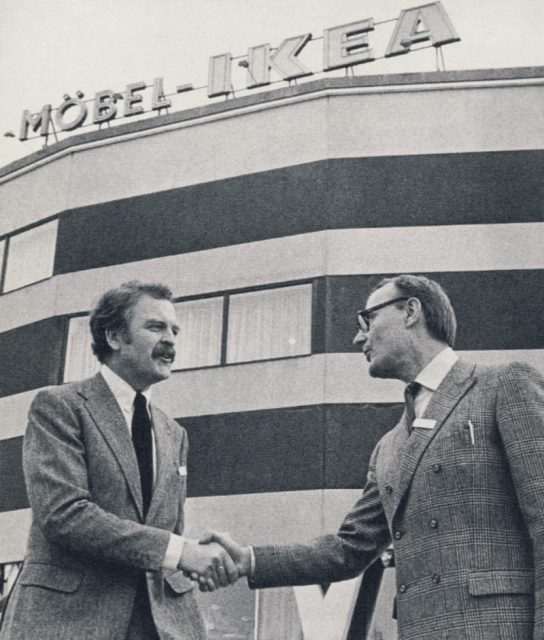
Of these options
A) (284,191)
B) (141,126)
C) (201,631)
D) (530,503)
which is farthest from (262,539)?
(530,503)

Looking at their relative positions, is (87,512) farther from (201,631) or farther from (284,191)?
(284,191)

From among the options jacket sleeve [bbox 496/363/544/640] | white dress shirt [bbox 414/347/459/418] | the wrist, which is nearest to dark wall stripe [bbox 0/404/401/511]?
the wrist

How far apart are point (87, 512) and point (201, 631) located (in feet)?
3.29

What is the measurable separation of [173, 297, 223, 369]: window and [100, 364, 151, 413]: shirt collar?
15539 mm

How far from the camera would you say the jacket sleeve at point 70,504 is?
15.9ft

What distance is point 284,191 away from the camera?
2098 centimetres

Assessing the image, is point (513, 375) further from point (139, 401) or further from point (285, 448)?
point (285, 448)

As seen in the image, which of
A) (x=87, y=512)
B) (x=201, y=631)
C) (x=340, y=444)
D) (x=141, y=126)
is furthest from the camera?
(x=141, y=126)

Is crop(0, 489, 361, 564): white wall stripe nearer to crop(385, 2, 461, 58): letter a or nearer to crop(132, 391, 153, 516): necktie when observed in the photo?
crop(385, 2, 461, 58): letter a

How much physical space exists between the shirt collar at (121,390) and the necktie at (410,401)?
4.69ft

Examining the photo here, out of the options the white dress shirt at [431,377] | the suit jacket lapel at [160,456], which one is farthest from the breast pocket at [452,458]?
the suit jacket lapel at [160,456]

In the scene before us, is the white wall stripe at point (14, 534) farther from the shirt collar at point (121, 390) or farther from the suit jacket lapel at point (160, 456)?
the shirt collar at point (121, 390)

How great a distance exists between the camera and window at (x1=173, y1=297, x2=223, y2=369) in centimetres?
2128

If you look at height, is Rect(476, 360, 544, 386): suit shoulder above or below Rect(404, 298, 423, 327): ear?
below
